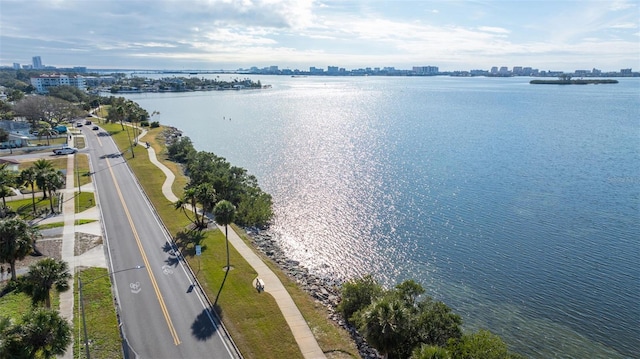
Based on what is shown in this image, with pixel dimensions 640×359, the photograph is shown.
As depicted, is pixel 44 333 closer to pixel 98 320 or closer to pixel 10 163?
pixel 98 320

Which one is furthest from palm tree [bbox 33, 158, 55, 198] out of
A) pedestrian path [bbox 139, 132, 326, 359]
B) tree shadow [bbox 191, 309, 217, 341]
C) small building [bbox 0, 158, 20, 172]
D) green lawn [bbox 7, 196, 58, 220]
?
tree shadow [bbox 191, 309, 217, 341]

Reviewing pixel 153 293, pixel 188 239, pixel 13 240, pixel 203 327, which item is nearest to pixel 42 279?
pixel 13 240

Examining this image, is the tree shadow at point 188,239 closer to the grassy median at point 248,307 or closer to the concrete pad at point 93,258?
the grassy median at point 248,307

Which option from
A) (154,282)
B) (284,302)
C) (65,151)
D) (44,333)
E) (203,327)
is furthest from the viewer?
(65,151)

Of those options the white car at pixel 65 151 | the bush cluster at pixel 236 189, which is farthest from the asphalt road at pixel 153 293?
the white car at pixel 65 151

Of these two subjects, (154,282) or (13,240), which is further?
(154,282)

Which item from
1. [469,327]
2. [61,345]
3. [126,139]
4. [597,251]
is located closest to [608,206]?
[597,251]

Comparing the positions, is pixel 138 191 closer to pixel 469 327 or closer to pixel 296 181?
pixel 296 181
